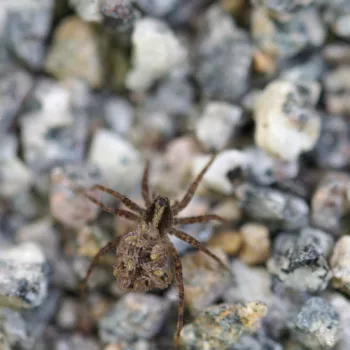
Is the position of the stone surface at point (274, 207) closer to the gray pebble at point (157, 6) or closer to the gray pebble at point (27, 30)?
the gray pebble at point (157, 6)

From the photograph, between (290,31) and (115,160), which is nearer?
(290,31)

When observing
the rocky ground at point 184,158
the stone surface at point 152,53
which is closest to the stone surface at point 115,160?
the rocky ground at point 184,158

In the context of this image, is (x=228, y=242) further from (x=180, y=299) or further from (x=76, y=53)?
(x=76, y=53)

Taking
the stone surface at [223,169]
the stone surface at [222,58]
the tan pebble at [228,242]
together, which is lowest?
the tan pebble at [228,242]

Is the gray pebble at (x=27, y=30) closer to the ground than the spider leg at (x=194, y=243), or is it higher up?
higher up

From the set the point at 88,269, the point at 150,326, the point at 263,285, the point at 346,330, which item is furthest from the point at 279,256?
the point at 88,269

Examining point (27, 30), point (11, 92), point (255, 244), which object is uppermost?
point (27, 30)

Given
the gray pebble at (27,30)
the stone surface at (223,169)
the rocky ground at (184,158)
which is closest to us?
the rocky ground at (184,158)

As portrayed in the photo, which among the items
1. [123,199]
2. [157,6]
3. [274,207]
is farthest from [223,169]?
[157,6]
